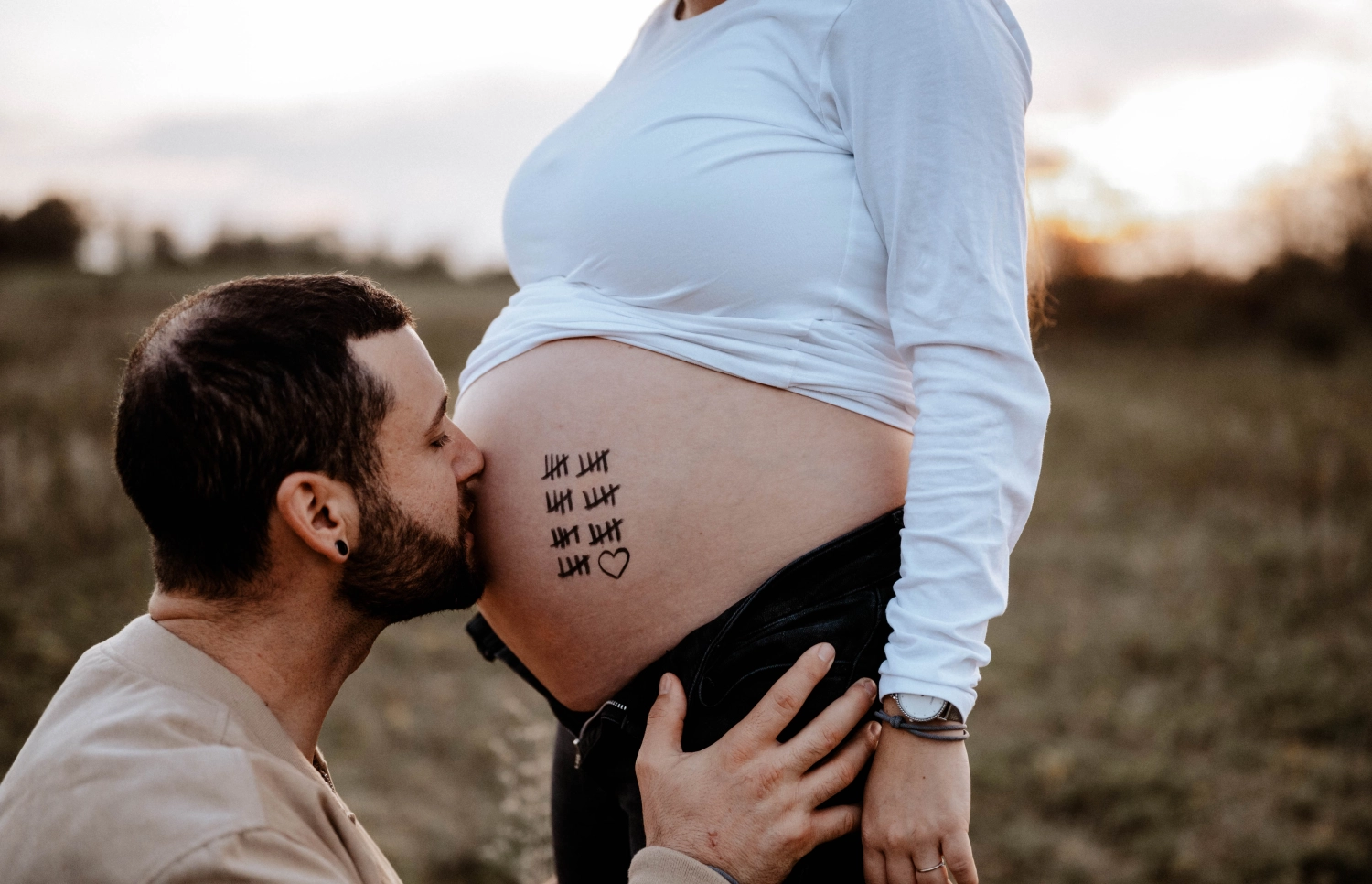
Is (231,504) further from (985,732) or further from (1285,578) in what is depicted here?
(1285,578)

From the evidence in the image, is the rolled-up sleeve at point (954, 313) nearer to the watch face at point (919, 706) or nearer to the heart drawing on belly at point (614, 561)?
the watch face at point (919, 706)

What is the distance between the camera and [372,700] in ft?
12.9

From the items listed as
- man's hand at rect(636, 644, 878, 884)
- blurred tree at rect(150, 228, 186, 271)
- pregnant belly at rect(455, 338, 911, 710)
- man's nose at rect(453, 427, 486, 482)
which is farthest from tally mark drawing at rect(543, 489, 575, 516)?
blurred tree at rect(150, 228, 186, 271)

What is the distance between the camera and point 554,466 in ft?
4.42

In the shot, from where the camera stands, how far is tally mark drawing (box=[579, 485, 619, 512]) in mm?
1301

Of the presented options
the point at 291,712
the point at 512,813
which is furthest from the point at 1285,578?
the point at 291,712

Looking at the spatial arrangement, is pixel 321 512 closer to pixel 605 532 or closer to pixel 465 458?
pixel 465 458

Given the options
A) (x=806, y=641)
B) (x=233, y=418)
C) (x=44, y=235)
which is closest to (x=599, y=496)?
(x=806, y=641)

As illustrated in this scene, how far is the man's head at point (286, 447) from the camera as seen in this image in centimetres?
118

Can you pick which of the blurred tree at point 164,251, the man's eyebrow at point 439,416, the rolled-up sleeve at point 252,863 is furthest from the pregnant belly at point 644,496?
the blurred tree at point 164,251

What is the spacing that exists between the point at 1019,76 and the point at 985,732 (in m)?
3.30

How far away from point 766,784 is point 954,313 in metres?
0.64

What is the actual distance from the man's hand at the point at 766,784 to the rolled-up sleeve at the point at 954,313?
0.33 feet

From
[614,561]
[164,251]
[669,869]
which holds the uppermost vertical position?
[614,561]
